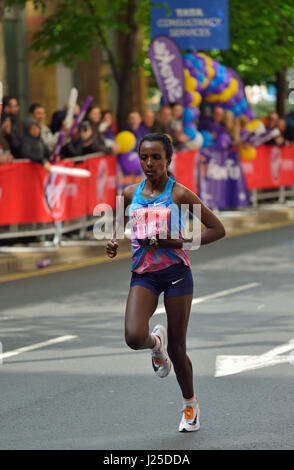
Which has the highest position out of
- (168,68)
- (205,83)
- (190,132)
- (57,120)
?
(168,68)

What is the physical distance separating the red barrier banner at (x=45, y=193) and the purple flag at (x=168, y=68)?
11.0 ft

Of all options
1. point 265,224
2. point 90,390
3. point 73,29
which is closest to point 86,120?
point 265,224

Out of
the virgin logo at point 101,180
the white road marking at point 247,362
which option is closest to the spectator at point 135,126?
the virgin logo at point 101,180

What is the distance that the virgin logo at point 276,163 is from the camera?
23625 mm

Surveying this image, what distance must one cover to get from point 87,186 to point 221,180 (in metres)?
4.92

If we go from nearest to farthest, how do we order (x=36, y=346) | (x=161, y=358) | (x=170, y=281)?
(x=170, y=281) → (x=161, y=358) → (x=36, y=346)

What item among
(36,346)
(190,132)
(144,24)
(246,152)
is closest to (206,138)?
(190,132)

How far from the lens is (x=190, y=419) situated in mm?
6629

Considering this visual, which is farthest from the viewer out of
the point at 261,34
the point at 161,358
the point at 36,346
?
the point at 261,34

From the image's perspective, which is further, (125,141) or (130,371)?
(125,141)

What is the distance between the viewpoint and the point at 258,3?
25000 millimetres

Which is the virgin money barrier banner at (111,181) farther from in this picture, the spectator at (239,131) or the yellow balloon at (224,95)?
the yellow balloon at (224,95)

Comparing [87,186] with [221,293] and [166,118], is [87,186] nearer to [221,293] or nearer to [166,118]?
[166,118]

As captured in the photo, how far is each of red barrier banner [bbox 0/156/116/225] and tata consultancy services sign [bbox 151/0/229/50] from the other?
499 cm
